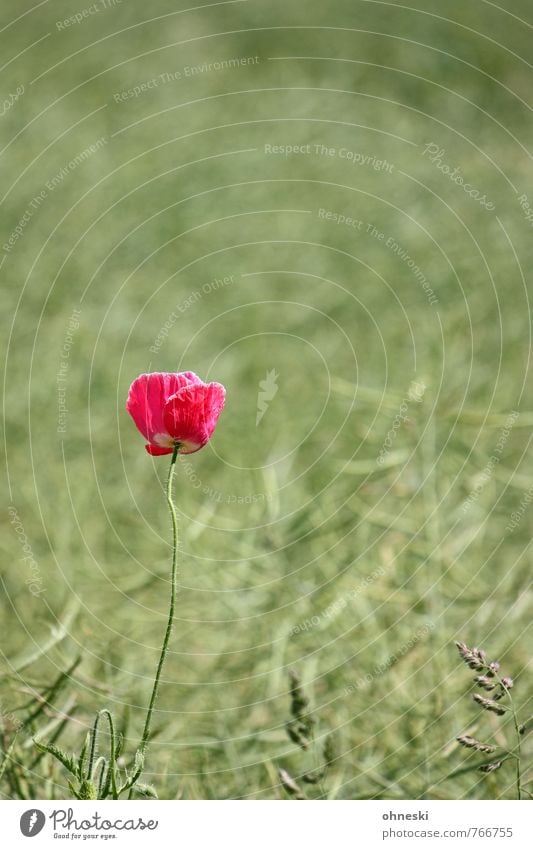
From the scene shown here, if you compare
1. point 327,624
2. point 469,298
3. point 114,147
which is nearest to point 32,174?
point 114,147

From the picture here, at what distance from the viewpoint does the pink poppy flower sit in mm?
622

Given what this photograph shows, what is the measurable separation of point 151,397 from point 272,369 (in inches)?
21.7

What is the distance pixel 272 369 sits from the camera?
118 cm

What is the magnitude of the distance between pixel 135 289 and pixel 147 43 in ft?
1.38

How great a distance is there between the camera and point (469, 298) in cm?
126

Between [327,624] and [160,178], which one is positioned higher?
[160,178]

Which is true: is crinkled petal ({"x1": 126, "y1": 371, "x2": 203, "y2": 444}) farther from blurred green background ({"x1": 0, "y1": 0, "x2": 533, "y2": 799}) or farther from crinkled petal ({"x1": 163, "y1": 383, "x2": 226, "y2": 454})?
blurred green background ({"x1": 0, "y1": 0, "x2": 533, "y2": 799})

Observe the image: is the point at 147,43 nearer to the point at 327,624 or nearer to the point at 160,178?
the point at 160,178

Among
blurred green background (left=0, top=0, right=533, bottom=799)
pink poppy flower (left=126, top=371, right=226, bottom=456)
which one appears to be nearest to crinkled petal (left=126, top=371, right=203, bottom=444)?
pink poppy flower (left=126, top=371, right=226, bottom=456)

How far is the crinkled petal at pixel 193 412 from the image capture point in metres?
0.62
